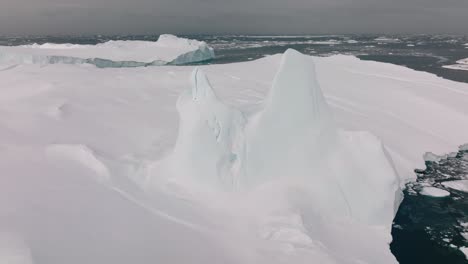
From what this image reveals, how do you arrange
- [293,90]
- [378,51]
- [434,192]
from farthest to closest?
1. [378,51]
2. [434,192]
3. [293,90]

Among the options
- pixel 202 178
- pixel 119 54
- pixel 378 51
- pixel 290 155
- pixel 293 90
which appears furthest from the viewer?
pixel 378 51

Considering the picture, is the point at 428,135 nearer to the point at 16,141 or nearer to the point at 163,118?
the point at 163,118

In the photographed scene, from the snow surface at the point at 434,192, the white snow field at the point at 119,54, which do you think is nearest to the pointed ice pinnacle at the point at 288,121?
the snow surface at the point at 434,192

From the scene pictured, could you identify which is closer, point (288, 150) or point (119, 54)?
point (288, 150)

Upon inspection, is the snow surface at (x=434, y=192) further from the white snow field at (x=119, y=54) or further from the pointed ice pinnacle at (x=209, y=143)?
the white snow field at (x=119, y=54)

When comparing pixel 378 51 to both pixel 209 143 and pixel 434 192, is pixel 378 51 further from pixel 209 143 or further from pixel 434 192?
pixel 209 143

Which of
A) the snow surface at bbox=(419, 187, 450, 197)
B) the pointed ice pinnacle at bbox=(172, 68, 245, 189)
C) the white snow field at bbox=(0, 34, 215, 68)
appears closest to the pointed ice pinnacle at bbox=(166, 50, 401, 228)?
the pointed ice pinnacle at bbox=(172, 68, 245, 189)

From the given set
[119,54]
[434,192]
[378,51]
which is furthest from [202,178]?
[378,51]

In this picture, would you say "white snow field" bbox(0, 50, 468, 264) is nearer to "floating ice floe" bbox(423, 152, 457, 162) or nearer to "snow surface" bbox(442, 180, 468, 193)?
→ "floating ice floe" bbox(423, 152, 457, 162)

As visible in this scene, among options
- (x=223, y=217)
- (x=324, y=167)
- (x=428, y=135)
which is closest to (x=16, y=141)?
(x=223, y=217)
